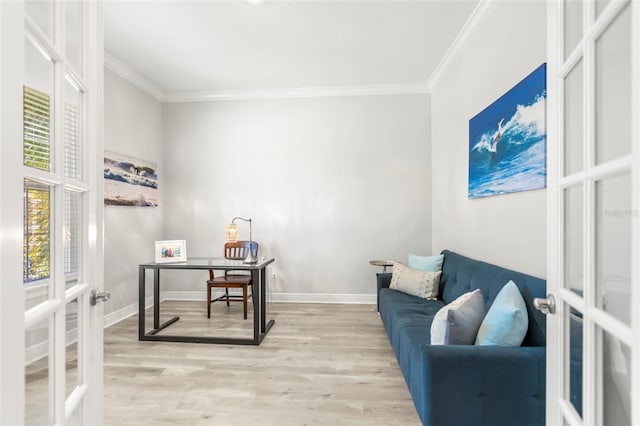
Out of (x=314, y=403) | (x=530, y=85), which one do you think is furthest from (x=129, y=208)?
(x=530, y=85)

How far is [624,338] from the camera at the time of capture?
2.28 ft

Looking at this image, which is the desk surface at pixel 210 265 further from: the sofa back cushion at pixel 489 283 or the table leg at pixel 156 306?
the sofa back cushion at pixel 489 283

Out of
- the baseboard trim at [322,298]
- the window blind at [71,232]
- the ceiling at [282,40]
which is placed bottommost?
the baseboard trim at [322,298]

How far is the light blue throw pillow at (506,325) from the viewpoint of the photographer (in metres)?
1.63

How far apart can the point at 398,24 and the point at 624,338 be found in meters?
3.07

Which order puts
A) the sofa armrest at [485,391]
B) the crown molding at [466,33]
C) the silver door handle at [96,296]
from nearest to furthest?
1. the silver door handle at [96,296]
2. the sofa armrest at [485,391]
3. the crown molding at [466,33]

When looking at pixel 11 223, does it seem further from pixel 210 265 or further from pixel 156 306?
pixel 156 306

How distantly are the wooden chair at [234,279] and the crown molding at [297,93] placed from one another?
6.56 feet

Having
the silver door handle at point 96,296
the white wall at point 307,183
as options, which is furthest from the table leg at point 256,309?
the silver door handle at point 96,296

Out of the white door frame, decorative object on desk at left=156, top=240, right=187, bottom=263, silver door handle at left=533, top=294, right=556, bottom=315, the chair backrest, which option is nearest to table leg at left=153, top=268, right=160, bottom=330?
decorative object on desk at left=156, top=240, right=187, bottom=263

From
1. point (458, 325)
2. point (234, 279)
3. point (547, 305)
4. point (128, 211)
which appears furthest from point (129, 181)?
point (547, 305)

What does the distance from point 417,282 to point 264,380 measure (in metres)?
1.62

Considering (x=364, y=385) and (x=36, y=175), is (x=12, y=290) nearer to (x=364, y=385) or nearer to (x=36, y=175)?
(x=36, y=175)

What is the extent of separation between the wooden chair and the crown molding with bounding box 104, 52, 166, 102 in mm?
2241
